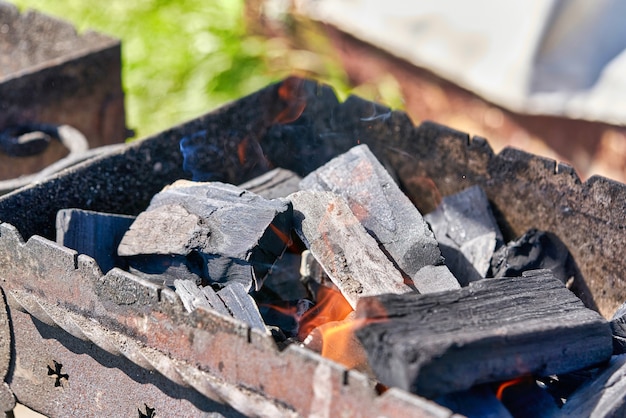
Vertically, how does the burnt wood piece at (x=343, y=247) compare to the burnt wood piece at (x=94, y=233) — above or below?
above

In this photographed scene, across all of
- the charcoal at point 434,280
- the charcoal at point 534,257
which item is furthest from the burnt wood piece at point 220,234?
the charcoal at point 534,257

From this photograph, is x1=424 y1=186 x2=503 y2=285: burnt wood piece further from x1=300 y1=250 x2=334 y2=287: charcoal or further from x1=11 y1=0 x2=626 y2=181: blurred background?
x1=11 y1=0 x2=626 y2=181: blurred background

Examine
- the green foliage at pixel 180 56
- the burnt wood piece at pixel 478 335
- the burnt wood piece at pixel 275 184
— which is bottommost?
the green foliage at pixel 180 56

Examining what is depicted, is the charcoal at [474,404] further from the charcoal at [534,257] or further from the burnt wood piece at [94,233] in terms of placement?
the burnt wood piece at [94,233]

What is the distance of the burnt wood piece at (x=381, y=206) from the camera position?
1934 mm

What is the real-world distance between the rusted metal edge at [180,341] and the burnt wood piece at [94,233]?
191 millimetres

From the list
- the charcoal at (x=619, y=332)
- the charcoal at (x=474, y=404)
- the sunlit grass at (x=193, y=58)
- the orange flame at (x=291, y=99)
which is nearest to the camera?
the charcoal at (x=474, y=404)

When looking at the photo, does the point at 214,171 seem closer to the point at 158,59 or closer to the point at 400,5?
the point at 400,5

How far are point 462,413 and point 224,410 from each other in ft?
1.68

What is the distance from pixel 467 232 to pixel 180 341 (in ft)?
3.50

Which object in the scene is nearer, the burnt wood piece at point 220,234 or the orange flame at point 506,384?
the orange flame at point 506,384

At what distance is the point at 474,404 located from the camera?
151 centimetres

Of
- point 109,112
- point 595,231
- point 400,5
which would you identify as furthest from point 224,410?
point 400,5

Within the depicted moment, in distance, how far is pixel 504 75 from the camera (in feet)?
12.8
